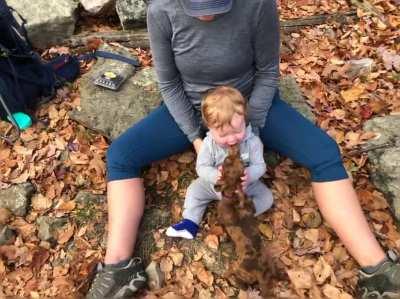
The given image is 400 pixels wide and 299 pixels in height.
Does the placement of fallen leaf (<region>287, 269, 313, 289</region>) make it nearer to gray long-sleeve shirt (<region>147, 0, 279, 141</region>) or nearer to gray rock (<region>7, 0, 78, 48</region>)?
gray long-sleeve shirt (<region>147, 0, 279, 141</region>)

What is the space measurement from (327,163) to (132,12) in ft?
9.78

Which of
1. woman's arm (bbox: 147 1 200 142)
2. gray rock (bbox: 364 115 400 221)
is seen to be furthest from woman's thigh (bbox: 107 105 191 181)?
gray rock (bbox: 364 115 400 221)

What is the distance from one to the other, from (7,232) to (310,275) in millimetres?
2443

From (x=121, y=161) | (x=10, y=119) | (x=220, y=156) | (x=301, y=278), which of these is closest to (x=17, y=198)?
(x=10, y=119)

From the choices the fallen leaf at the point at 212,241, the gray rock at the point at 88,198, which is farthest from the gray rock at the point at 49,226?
the fallen leaf at the point at 212,241

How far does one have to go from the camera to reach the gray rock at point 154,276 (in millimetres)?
3693

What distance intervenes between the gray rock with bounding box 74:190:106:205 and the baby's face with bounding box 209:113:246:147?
55.5 inches

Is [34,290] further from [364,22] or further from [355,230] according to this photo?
[364,22]

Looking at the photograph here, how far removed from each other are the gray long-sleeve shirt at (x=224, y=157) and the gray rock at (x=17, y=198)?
5.54 feet

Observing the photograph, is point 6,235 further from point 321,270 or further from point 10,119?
point 321,270

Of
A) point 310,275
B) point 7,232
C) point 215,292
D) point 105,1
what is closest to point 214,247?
point 215,292

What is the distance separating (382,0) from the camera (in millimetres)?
5801

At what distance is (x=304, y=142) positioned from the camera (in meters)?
3.64

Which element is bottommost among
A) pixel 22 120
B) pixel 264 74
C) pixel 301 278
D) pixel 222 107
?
pixel 301 278
